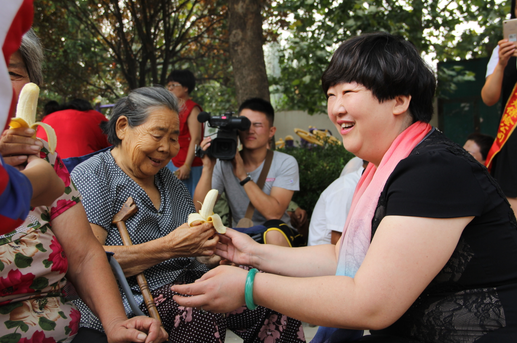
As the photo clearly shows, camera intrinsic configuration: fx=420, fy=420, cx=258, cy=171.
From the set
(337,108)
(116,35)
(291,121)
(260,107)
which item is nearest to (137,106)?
(337,108)

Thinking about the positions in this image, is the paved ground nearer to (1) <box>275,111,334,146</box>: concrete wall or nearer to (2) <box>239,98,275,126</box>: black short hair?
(2) <box>239,98,275,126</box>: black short hair

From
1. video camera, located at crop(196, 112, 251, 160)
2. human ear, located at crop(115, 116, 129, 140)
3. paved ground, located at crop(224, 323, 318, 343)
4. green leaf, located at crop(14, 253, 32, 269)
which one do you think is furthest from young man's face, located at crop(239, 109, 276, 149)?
green leaf, located at crop(14, 253, 32, 269)

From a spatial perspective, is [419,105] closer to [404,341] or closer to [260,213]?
[404,341]

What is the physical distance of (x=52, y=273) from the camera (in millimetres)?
1523


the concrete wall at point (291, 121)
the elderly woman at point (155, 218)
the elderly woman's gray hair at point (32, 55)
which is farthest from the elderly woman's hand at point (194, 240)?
the concrete wall at point (291, 121)

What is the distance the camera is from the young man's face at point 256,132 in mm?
3812

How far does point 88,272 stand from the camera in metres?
1.70

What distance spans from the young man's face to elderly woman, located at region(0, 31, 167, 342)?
2.23 metres

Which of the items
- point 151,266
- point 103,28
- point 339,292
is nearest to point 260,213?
point 151,266

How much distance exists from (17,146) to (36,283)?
58cm

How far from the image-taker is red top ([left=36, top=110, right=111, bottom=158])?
131 inches

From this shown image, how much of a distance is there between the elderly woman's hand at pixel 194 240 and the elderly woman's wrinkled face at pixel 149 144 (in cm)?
52

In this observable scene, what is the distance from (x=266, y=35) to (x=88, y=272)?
969 centimetres

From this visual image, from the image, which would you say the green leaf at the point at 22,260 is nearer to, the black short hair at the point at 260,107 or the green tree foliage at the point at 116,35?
the black short hair at the point at 260,107
